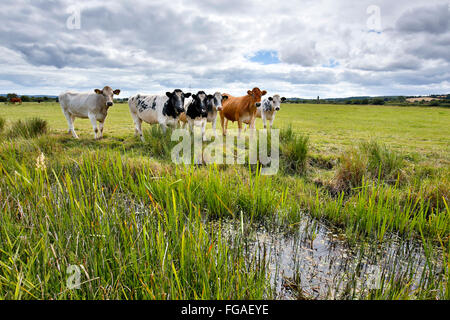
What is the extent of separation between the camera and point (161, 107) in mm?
8906

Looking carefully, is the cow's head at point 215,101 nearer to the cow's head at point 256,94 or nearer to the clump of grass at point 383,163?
the cow's head at point 256,94

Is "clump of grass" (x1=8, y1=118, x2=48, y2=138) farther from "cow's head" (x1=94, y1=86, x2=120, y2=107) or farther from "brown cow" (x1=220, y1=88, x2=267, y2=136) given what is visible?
"brown cow" (x1=220, y1=88, x2=267, y2=136)

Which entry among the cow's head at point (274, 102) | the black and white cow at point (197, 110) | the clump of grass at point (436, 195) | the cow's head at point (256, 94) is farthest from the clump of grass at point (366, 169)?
the cow's head at point (274, 102)

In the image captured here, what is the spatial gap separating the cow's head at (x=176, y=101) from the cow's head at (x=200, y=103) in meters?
0.39

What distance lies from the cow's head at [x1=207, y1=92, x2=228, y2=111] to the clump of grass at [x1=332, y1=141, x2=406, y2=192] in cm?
530

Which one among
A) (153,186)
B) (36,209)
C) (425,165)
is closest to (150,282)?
(36,209)

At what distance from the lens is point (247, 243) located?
107 inches

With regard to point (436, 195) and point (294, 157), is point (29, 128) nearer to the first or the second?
point (294, 157)

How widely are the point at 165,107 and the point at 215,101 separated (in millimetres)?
1959

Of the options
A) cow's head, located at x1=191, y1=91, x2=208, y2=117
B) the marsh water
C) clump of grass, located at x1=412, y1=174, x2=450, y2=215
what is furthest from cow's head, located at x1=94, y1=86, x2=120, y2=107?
clump of grass, located at x1=412, y1=174, x2=450, y2=215

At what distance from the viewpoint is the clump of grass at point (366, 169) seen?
197 inches

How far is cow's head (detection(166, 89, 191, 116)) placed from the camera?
27.8 feet

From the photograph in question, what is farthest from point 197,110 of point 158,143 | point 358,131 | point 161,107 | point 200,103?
point 358,131

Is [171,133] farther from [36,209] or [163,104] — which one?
[36,209]
